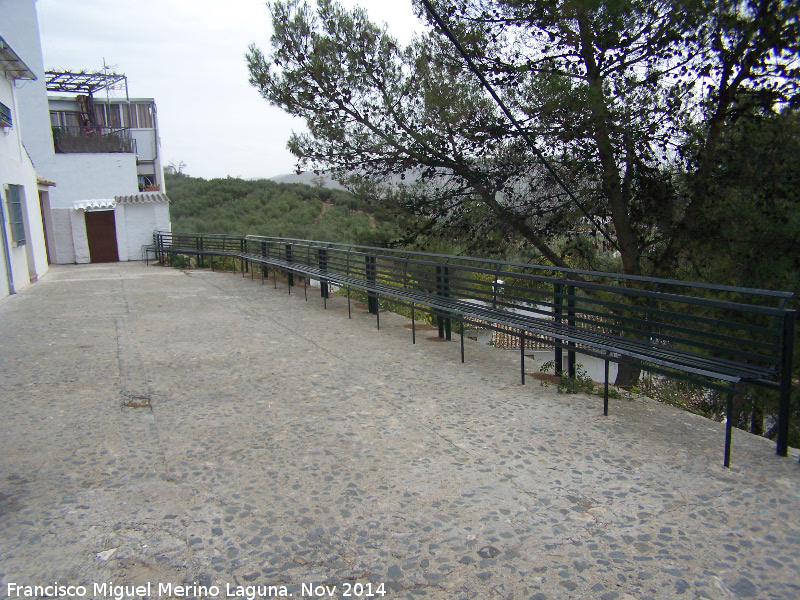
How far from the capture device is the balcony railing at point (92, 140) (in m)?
25.2

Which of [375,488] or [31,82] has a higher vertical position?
[31,82]

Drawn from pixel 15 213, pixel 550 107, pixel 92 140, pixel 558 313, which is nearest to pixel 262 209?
pixel 92 140

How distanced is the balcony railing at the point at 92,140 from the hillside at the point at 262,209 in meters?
9.95

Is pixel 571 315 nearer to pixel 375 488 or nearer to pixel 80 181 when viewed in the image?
pixel 375 488

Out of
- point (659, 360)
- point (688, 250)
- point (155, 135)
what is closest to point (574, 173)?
point (688, 250)

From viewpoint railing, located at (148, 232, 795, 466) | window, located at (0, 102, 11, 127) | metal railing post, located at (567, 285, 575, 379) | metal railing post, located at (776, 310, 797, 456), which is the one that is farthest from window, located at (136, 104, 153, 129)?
metal railing post, located at (776, 310, 797, 456)

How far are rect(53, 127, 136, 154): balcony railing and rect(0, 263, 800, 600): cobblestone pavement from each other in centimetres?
2245

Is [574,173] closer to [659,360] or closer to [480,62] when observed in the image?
[480,62]

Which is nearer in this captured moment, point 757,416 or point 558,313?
point 558,313

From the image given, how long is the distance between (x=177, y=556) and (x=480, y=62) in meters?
7.81

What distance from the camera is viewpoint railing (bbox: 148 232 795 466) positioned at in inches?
146

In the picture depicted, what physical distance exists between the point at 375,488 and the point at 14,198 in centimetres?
1459

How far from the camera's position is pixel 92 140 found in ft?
84.0

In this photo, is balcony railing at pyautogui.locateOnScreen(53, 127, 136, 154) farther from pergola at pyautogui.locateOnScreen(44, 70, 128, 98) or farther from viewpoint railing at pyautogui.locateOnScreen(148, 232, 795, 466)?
viewpoint railing at pyautogui.locateOnScreen(148, 232, 795, 466)
